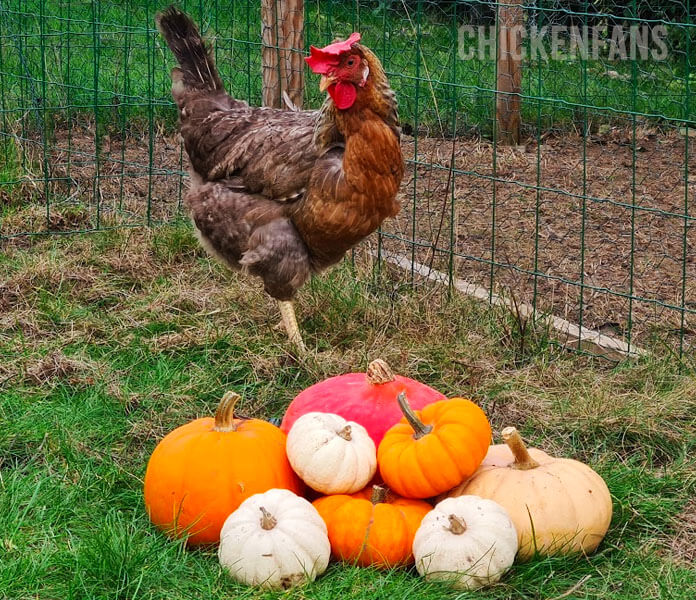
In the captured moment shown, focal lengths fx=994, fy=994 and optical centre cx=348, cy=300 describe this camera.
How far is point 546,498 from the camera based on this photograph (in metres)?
3.08

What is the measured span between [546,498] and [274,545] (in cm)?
86

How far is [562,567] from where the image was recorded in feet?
10.0

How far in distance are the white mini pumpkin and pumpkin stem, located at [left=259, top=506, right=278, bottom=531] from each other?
0.27m

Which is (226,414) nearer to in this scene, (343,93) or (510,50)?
(343,93)

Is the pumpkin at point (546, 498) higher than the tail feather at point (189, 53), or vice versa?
the tail feather at point (189, 53)

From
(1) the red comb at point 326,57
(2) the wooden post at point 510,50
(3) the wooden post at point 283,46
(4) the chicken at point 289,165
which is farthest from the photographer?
(2) the wooden post at point 510,50

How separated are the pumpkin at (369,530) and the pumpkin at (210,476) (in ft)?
0.75

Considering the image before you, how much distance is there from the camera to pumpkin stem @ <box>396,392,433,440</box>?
3.16 m

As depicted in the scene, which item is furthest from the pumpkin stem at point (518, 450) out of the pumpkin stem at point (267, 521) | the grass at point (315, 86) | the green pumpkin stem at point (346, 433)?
the grass at point (315, 86)

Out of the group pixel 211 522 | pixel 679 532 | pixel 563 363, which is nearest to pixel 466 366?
pixel 563 363

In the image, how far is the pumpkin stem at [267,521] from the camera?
2.87 meters

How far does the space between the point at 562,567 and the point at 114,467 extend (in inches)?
64.7

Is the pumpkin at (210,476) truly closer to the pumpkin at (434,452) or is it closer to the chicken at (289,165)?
the pumpkin at (434,452)

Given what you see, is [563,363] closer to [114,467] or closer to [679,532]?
[679,532]
